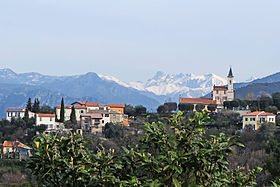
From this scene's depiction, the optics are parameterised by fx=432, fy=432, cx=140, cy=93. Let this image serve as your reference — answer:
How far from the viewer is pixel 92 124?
61.1m

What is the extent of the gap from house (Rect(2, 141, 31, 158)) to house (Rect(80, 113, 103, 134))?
10513mm

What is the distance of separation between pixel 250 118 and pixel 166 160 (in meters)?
53.9

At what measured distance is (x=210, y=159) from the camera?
20.8 feet

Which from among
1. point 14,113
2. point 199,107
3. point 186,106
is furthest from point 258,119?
point 14,113

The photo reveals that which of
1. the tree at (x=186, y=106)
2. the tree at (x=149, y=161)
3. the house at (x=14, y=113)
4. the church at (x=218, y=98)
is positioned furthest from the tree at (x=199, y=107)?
the tree at (x=149, y=161)

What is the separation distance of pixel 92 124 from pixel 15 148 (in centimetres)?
1272

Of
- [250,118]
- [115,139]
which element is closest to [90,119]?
[115,139]

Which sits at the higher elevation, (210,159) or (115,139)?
(210,159)

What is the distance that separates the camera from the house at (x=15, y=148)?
51.2 m

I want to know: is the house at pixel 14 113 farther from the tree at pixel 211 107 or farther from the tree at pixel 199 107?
the tree at pixel 211 107

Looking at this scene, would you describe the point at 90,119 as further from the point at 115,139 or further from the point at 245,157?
the point at 245,157

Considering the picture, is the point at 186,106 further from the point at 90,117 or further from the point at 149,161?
the point at 149,161

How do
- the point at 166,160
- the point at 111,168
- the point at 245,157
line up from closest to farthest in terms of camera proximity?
1. the point at 166,160
2. the point at 111,168
3. the point at 245,157

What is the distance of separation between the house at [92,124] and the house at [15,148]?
10513 mm
